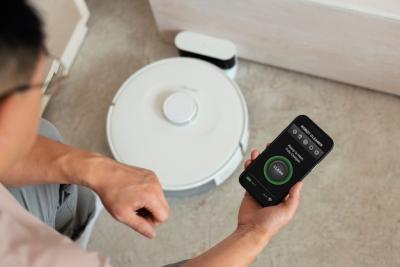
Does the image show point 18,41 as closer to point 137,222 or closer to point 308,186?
point 137,222

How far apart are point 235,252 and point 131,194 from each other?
17 cm

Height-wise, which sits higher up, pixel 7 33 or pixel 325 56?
pixel 7 33

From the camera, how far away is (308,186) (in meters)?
1.06

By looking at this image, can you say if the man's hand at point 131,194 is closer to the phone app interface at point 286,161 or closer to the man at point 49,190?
the man at point 49,190

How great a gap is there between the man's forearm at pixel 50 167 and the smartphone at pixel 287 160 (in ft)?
0.83

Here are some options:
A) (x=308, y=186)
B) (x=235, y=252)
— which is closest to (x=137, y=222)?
(x=235, y=252)

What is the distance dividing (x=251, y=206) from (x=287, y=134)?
0.14 m

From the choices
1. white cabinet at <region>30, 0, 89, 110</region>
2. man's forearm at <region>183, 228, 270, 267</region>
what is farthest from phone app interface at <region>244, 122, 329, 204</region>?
white cabinet at <region>30, 0, 89, 110</region>

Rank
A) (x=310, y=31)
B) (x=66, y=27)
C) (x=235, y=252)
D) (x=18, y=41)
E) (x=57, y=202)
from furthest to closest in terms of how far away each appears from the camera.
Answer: (x=66, y=27), (x=310, y=31), (x=57, y=202), (x=235, y=252), (x=18, y=41)

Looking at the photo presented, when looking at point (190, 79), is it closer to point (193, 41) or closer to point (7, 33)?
point (193, 41)

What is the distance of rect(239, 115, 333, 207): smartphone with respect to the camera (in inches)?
32.2

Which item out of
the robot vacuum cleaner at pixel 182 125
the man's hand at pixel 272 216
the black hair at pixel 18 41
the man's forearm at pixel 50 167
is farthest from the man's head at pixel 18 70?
the robot vacuum cleaner at pixel 182 125

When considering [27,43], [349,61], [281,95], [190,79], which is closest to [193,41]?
[190,79]

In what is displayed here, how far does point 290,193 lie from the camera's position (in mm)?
772
